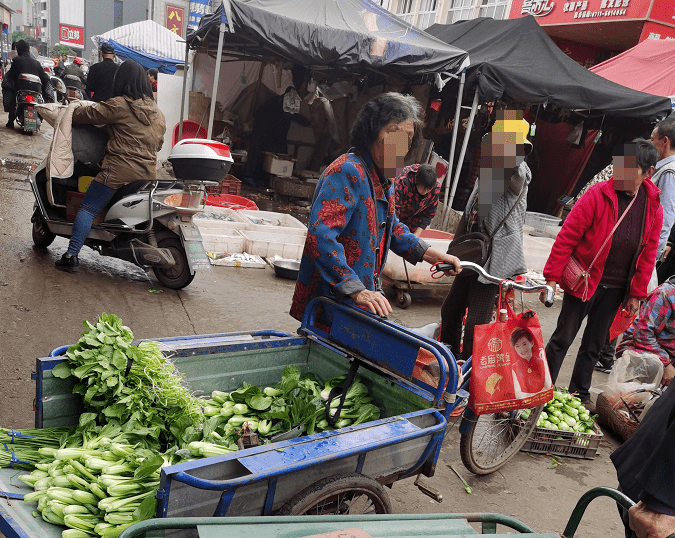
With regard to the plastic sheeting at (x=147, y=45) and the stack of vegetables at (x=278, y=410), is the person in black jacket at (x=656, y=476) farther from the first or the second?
the plastic sheeting at (x=147, y=45)

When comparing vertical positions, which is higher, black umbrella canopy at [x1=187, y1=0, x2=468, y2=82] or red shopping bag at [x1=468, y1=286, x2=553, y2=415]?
black umbrella canopy at [x1=187, y1=0, x2=468, y2=82]

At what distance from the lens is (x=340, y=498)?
2.34 metres

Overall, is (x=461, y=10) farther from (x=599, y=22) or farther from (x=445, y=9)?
(x=599, y=22)

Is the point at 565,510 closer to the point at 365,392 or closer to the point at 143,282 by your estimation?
the point at 365,392

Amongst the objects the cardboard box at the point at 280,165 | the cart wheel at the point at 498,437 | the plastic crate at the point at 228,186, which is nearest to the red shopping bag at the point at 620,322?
the cart wheel at the point at 498,437

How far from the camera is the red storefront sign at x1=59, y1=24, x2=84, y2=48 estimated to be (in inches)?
2229

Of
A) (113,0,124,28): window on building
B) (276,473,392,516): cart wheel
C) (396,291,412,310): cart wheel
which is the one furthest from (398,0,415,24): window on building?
(113,0,124,28): window on building

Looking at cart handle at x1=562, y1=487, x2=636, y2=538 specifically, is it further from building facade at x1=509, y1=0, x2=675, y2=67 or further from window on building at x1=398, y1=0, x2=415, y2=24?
window on building at x1=398, y1=0, x2=415, y2=24

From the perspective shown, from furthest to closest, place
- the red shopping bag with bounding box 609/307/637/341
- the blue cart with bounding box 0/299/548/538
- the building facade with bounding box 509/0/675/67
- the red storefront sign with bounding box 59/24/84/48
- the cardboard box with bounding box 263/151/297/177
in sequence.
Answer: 1. the red storefront sign with bounding box 59/24/84/48
2. the building facade with bounding box 509/0/675/67
3. the cardboard box with bounding box 263/151/297/177
4. the red shopping bag with bounding box 609/307/637/341
5. the blue cart with bounding box 0/299/548/538

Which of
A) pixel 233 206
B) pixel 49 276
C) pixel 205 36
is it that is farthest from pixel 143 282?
pixel 205 36

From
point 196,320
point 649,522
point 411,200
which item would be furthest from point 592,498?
point 196,320

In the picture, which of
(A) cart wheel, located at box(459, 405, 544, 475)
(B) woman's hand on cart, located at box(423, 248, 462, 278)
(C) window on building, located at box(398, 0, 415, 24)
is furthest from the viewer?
(C) window on building, located at box(398, 0, 415, 24)

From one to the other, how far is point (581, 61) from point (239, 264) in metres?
14.3

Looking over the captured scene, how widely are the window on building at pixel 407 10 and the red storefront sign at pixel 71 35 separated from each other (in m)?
44.5
